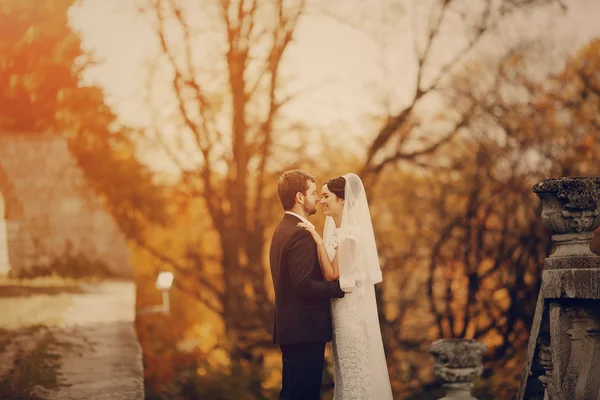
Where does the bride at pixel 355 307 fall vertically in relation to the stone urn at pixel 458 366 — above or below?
above

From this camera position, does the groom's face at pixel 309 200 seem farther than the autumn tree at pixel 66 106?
No

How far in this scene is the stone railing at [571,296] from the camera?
479 centimetres

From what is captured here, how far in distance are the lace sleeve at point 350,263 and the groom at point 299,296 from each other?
0.07m

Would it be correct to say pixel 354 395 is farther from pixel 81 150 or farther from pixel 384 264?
pixel 81 150

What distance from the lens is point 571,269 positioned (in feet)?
15.8

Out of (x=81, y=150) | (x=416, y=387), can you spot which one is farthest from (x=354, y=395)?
(x=81, y=150)

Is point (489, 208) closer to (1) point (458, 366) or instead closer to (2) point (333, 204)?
(1) point (458, 366)

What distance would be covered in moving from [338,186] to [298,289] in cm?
79

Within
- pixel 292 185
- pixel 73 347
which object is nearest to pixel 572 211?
pixel 292 185

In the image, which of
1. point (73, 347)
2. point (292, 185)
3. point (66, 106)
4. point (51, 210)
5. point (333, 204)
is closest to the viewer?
point (292, 185)

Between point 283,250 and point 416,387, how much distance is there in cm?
829

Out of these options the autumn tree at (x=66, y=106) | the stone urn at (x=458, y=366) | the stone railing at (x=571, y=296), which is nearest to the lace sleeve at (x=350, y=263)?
the stone railing at (x=571, y=296)

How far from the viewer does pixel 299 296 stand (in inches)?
189

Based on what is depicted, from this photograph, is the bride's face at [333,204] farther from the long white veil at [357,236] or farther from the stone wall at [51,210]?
the stone wall at [51,210]
